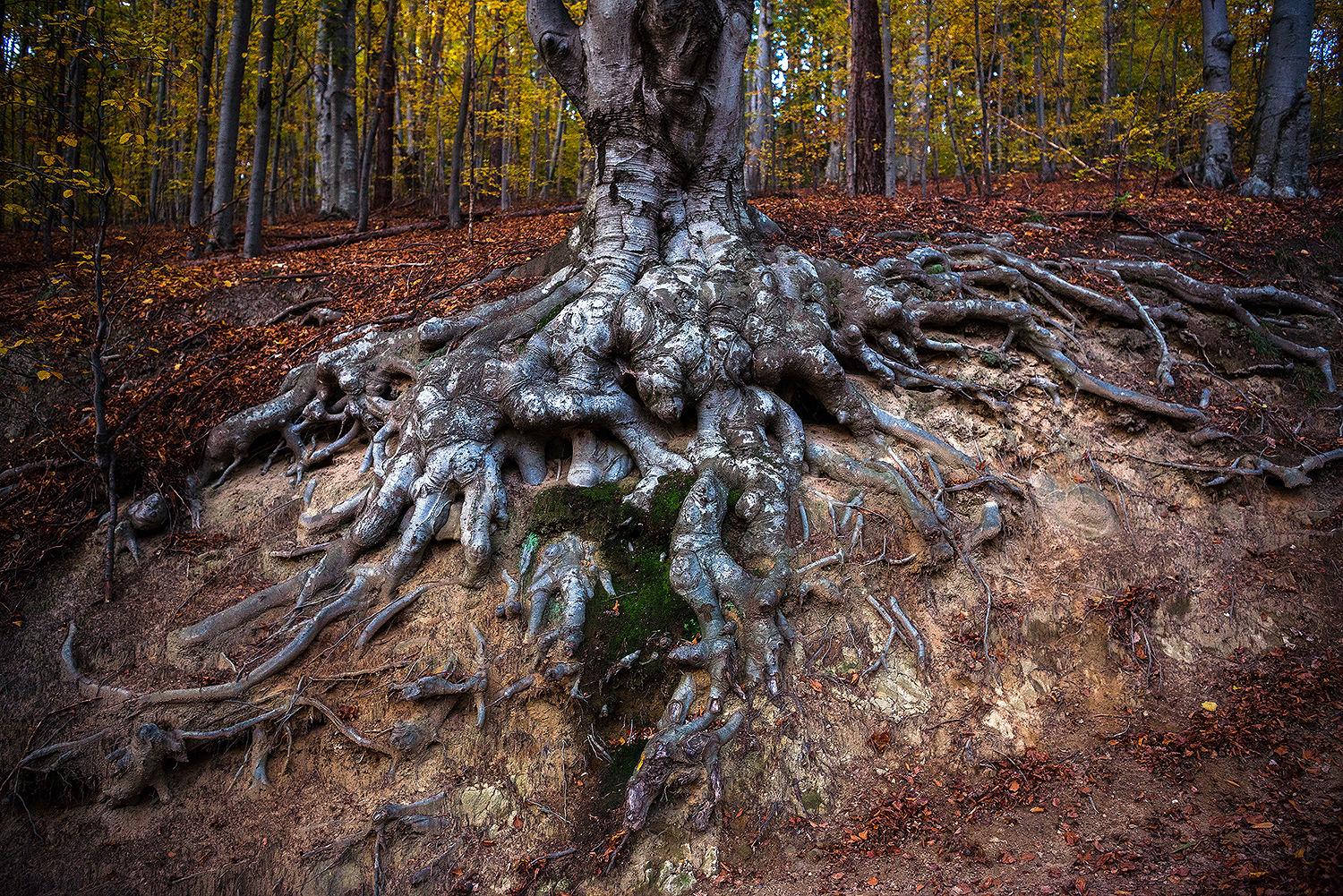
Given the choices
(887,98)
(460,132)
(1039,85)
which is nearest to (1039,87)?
(1039,85)

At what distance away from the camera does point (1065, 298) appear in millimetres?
6711

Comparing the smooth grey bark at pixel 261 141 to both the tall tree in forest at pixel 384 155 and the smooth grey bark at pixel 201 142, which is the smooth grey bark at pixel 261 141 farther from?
the tall tree in forest at pixel 384 155

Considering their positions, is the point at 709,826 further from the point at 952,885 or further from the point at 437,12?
the point at 437,12

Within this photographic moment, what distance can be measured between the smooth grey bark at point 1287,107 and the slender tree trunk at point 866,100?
5473mm

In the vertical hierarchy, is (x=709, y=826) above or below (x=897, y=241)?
below

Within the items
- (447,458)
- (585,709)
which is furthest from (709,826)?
(447,458)

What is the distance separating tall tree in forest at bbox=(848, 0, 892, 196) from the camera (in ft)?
37.5

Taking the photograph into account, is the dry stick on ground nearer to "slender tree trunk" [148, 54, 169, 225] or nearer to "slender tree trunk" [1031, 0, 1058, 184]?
"slender tree trunk" [148, 54, 169, 225]

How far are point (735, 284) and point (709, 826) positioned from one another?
4.26m

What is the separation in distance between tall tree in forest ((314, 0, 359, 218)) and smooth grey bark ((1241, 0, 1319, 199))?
16484 mm

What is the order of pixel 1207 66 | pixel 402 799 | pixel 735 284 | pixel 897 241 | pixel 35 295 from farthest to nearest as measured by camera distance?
1. pixel 1207 66
2. pixel 35 295
3. pixel 897 241
4. pixel 735 284
5. pixel 402 799

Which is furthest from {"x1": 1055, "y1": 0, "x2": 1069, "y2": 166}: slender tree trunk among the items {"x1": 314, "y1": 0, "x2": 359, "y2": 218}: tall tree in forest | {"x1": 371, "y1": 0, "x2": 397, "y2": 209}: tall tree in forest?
{"x1": 314, "y1": 0, "x2": 359, "y2": 218}: tall tree in forest

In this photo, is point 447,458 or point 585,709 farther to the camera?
point 447,458

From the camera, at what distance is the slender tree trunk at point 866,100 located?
11438mm
